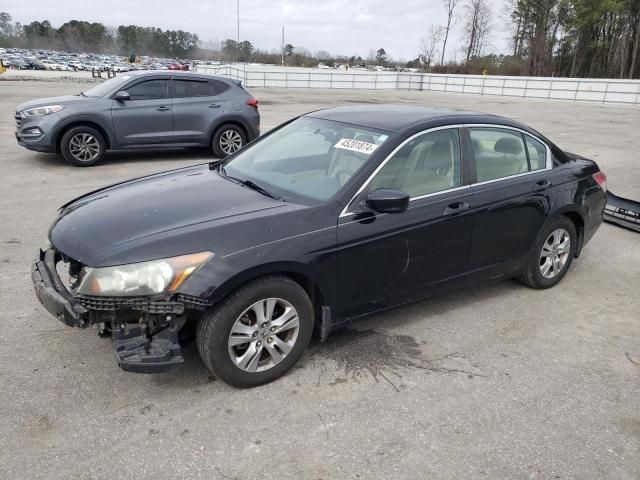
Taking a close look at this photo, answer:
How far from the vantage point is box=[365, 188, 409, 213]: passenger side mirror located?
3275 mm

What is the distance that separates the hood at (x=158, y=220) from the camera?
2.91 metres

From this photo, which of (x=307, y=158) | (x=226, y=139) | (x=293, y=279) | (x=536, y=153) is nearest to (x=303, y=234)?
(x=293, y=279)

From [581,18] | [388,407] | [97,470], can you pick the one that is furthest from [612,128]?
[581,18]

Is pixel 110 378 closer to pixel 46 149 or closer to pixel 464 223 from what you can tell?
pixel 464 223

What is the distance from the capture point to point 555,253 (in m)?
4.77

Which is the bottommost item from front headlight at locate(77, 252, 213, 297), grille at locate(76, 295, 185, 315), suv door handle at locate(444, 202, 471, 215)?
grille at locate(76, 295, 185, 315)

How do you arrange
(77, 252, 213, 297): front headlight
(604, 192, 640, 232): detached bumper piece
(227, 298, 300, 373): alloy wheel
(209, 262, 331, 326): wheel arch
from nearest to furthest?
(77, 252, 213, 297): front headlight
(209, 262, 331, 326): wheel arch
(227, 298, 300, 373): alloy wheel
(604, 192, 640, 232): detached bumper piece

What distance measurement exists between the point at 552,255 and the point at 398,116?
1.92m

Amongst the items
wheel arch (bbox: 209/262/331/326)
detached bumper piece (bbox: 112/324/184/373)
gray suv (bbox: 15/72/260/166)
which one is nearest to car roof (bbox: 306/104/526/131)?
wheel arch (bbox: 209/262/331/326)

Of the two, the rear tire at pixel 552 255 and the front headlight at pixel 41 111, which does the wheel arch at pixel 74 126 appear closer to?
the front headlight at pixel 41 111

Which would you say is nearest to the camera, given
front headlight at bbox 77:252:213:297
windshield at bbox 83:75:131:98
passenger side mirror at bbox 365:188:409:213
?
front headlight at bbox 77:252:213:297

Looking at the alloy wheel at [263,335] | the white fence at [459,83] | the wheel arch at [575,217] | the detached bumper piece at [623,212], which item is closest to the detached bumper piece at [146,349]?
the alloy wheel at [263,335]

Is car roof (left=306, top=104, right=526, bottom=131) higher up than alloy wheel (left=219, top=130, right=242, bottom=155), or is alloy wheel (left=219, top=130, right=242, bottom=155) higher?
car roof (left=306, top=104, right=526, bottom=131)

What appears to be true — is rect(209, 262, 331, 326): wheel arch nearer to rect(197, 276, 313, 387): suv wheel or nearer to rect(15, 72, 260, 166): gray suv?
rect(197, 276, 313, 387): suv wheel
